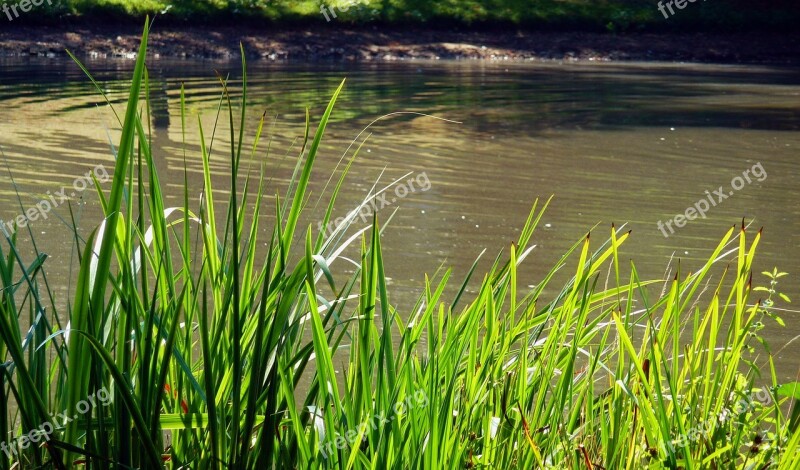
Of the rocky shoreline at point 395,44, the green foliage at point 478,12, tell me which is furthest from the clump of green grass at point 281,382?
the green foliage at point 478,12

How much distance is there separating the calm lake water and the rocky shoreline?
2522mm

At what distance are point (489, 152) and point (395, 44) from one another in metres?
13.9

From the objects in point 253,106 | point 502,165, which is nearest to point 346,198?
point 502,165

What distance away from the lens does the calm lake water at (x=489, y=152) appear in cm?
713

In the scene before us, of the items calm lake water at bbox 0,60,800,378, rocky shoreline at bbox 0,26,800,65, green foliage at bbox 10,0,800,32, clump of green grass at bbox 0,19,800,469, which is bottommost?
calm lake water at bbox 0,60,800,378

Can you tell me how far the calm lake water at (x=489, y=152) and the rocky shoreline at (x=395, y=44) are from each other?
2522 mm

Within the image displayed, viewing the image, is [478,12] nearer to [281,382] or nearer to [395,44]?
[395,44]

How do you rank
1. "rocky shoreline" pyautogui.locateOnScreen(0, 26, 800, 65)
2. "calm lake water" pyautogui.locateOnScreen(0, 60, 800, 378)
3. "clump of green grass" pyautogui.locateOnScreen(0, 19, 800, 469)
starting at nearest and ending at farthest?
"clump of green grass" pyautogui.locateOnScreen(0, 19, 800, 469), "calm lake water" pyautogui.locateOnScreen(0, 60, 800, 378), "rocky shoreline" pyautogui.locateOnScreen(0, 26, 800, 65)

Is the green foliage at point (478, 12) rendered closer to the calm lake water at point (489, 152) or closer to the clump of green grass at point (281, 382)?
the calm lake water at point (489, 152)

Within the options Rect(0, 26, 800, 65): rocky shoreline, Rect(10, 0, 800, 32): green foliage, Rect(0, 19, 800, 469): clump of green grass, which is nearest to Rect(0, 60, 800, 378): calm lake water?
Rect(0, 19, 800, 469): clump of green grass

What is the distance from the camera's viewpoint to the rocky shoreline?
2258cm

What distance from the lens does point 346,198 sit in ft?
28.5

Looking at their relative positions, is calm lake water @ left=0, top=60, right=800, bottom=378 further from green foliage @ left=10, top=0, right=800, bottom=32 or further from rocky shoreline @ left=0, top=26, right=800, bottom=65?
green foliage @ left=10, top=0, right=800, bottom=32

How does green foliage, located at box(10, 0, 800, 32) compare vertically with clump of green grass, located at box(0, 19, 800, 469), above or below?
above
